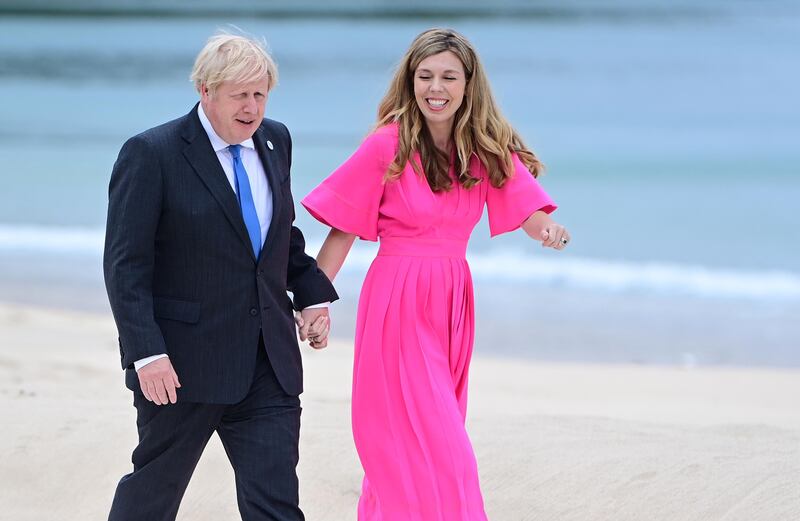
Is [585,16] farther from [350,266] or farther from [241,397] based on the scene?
[241,397]

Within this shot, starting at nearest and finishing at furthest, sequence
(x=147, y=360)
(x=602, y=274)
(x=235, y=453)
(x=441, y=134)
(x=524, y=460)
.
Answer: (x=147, y=360) → (x=235, y=453) → (x=441, y=134) → (x=524, y=460) → (x=602, y=274)

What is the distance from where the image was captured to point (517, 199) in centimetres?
398

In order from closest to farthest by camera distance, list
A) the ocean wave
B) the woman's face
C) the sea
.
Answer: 1. the woman's face
2. the sea
3. the ocean wave

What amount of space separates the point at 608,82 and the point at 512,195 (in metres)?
23.4

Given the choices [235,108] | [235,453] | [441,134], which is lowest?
[235,453]

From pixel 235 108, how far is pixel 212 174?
0.63ft

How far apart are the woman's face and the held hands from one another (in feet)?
2.34

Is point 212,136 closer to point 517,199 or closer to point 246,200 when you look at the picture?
point 246,200

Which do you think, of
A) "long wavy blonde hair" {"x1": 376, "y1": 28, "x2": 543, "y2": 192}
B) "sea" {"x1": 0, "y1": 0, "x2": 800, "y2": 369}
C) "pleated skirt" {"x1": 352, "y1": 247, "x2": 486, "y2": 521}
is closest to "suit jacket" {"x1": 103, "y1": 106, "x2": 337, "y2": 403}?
"pleated skirt" {"x1": 352, "y1": 247, "x2": 486, "y2": 521}

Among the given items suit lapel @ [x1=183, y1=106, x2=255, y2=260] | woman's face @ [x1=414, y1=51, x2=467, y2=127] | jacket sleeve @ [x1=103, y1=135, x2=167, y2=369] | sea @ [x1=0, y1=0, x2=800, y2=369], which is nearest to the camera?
jacket sleeve @ [x1=103, y1=135, x2=167, y2=369]

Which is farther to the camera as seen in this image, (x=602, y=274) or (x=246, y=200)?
(x=602, y=274)

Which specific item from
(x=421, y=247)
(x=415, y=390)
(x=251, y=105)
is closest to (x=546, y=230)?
(x=421, y=247)

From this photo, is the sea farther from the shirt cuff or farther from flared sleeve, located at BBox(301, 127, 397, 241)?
the shirt cuff

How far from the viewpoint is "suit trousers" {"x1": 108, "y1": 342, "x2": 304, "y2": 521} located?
3.40 meters
